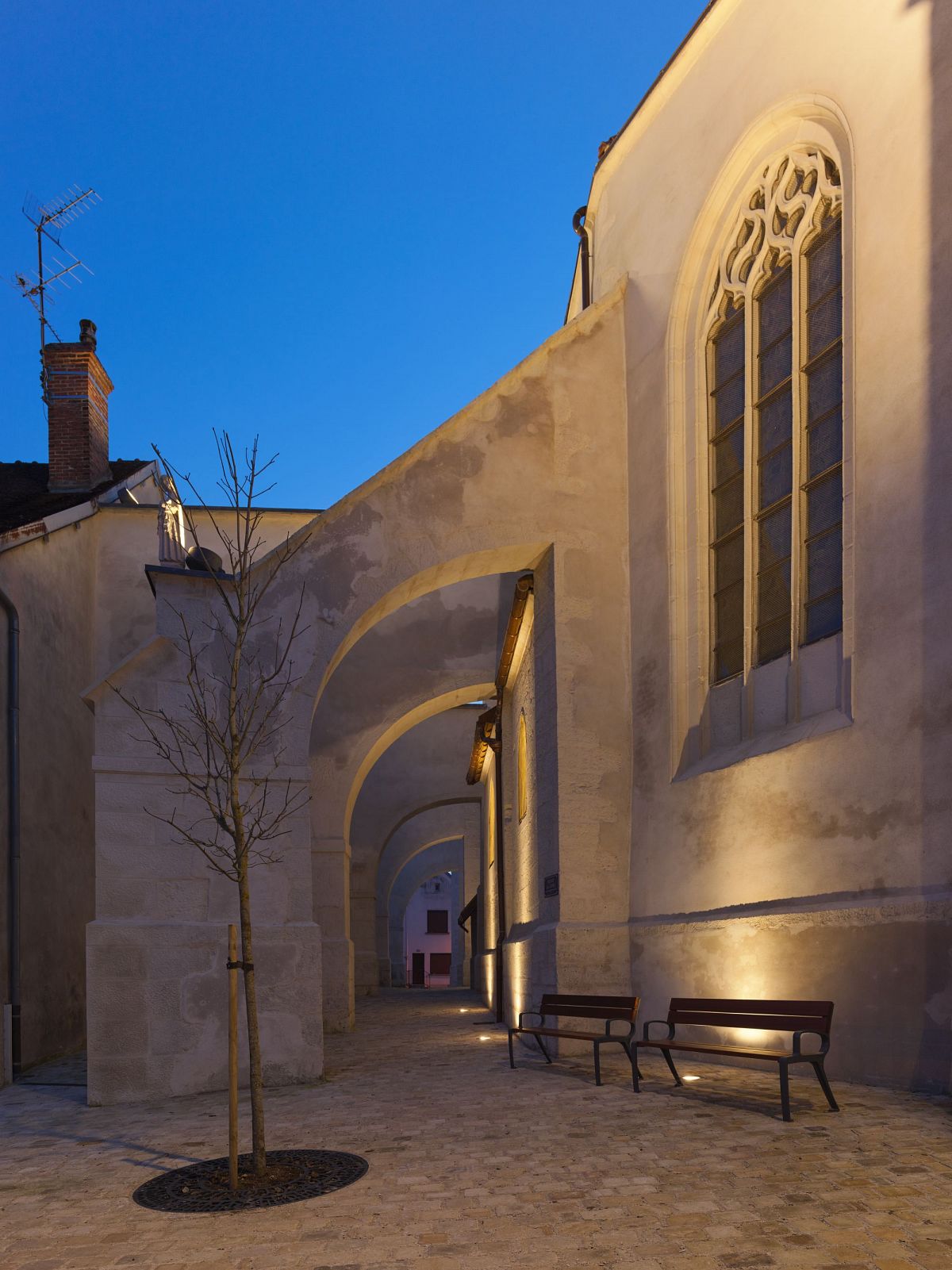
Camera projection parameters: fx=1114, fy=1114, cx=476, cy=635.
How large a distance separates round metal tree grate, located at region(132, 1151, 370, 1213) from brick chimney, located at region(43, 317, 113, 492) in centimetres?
1471

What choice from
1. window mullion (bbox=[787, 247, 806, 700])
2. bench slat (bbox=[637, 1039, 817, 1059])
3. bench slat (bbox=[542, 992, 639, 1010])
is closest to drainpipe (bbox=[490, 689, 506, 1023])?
bench slat (bbox=[542, 992, 639, 1010])

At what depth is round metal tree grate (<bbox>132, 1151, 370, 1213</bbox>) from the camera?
233 inches

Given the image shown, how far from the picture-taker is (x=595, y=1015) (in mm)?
10039

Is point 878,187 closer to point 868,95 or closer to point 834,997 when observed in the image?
point 868,95

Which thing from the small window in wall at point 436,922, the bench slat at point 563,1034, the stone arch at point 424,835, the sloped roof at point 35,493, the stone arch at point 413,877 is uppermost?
the sloped roof at point 35,493

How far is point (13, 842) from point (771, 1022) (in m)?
8.99

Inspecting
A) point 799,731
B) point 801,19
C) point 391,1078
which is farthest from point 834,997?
point 801,19

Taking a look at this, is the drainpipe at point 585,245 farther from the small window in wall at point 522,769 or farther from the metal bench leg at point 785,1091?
the metal bench leg at point 785,1091

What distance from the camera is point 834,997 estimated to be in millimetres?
8820

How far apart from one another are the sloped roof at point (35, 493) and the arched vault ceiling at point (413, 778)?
8.38 metres

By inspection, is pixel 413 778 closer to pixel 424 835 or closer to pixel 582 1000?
pixel 424 835

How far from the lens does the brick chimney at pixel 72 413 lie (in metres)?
19.2

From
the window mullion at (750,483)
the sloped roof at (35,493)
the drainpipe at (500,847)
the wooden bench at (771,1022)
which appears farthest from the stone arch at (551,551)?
the sloped roof at (35,493)

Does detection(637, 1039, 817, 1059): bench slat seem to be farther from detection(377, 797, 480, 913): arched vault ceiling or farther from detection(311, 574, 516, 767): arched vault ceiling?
detection(377, 797, 480, 913): arched vault ceiling
